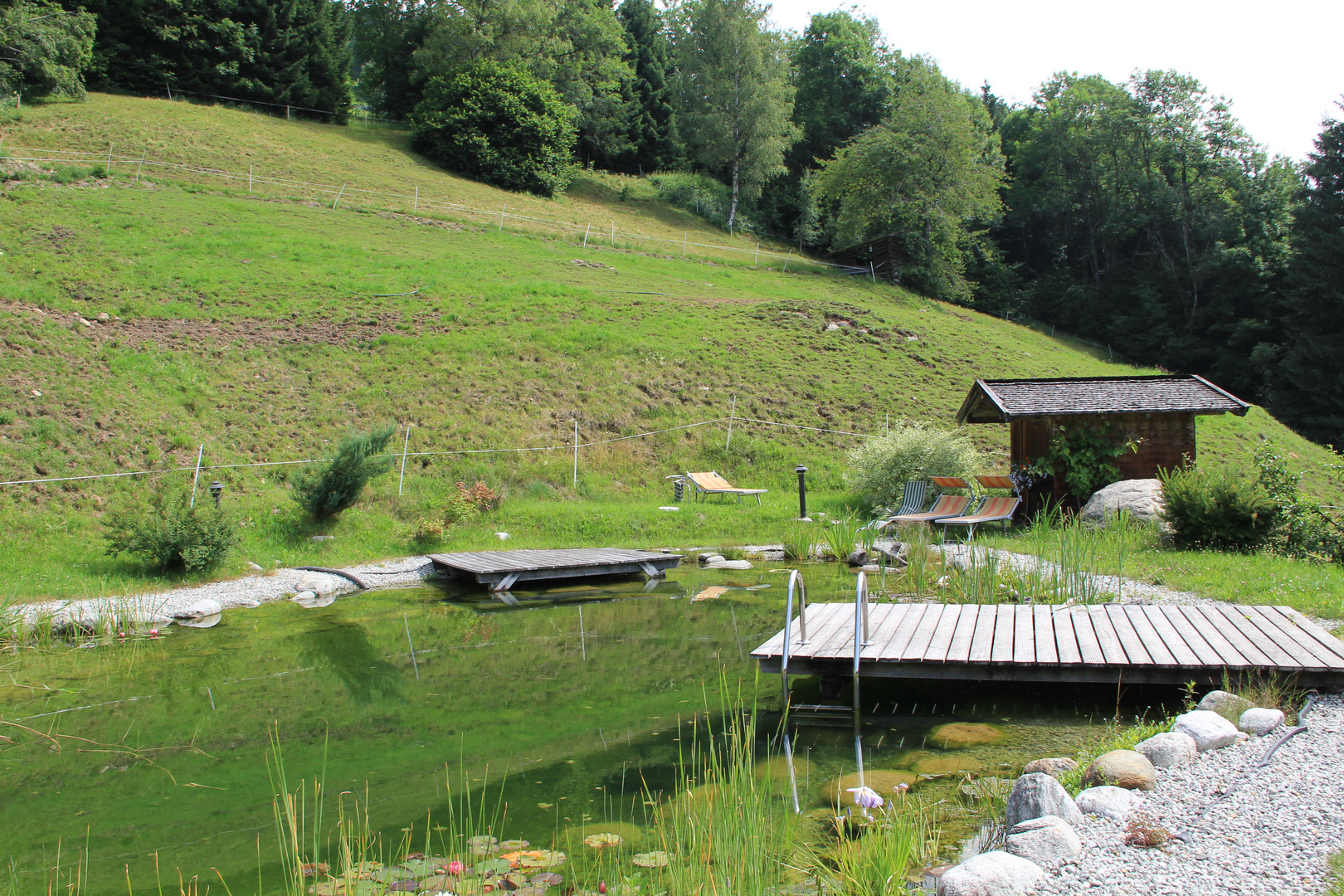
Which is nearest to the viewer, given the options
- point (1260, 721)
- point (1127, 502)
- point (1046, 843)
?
point (1046, 843)

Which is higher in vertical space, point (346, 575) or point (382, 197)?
point (382, 197)

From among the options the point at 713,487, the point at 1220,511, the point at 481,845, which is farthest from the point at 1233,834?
the point at 713,487

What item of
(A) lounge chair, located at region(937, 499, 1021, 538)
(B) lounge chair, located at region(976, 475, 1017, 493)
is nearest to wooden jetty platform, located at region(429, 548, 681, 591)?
(A) lounge chair, located at region(937, 499, 1021, 538)

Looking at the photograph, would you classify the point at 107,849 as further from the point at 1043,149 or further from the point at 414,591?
the point at 1043,149

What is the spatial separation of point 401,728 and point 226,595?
17.9 feet

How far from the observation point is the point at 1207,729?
4.37 m

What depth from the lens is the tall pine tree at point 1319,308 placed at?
29.4 m

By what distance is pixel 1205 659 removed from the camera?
5.39m

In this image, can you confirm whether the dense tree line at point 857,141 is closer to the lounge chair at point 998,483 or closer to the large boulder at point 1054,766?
the lounge chair at point 998,483

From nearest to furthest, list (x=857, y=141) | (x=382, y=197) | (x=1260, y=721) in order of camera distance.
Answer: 1. (x=1260, y=721)
2. (x=382, y=197)
3. (x=857, y=141)

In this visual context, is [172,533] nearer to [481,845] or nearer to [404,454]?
[404,454]

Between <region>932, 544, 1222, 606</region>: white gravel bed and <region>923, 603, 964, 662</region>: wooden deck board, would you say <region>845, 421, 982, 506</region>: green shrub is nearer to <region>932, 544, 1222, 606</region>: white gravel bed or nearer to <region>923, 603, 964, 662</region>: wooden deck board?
<region>932, 544, 1222, 606</region>: white gravel bed

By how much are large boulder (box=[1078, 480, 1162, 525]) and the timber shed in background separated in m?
0.83

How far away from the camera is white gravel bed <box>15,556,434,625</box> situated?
860 centimetres
